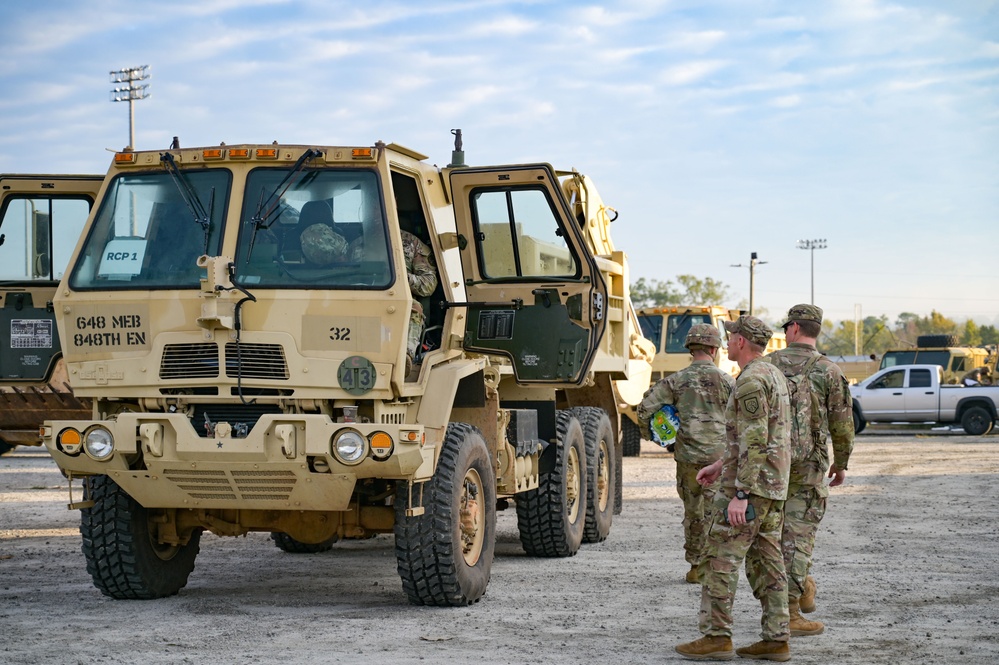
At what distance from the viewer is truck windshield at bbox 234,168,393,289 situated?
8.36 metres

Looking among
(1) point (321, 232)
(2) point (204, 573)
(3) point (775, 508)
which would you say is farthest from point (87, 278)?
(3) point (775, 508)

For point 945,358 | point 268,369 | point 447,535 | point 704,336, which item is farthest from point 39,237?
point 945,358

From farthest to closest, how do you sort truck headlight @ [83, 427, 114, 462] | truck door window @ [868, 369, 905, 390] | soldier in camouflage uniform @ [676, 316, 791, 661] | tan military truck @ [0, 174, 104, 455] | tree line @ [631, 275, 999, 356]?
tree line @ [631, 275, 999, 356]
truck door window @ [868, 369, 905, 390]
tan military truck @ [0, 174, 104, 455]
truck headlight @ [83, 427, 114, 462]
soldier in camouflage uniform @ [676, 316, 791, 661]

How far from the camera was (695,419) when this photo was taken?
9.67 metres

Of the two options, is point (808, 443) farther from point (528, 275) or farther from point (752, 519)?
point (528, 275)

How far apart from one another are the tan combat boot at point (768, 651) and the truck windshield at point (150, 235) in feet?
12.8

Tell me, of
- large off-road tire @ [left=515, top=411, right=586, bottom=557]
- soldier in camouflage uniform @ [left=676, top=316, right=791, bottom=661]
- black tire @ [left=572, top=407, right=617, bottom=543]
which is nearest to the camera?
soldier in camouflage uniform @ [left=676, top=316, right=791, bottom=661]

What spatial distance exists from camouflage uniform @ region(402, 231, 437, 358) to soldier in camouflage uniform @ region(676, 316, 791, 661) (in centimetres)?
253

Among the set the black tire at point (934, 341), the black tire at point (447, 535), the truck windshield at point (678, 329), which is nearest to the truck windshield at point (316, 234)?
the black tire at point (447, 535)

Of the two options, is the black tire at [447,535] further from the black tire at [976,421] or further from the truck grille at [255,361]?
the black tire at [976,421]

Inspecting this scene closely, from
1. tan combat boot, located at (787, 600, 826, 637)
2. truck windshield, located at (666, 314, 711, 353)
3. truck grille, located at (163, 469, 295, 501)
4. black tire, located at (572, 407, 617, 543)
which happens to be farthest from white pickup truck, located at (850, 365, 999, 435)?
truck grille, located at (163, 469, 295, 501)

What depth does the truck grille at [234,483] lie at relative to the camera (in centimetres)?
822

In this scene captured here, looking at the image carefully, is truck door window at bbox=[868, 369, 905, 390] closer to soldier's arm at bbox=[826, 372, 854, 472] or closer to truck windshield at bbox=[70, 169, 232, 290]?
soldier's arm at bbox=[826, 372, 854, 472]

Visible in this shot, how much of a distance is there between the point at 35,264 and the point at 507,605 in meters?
4.72
